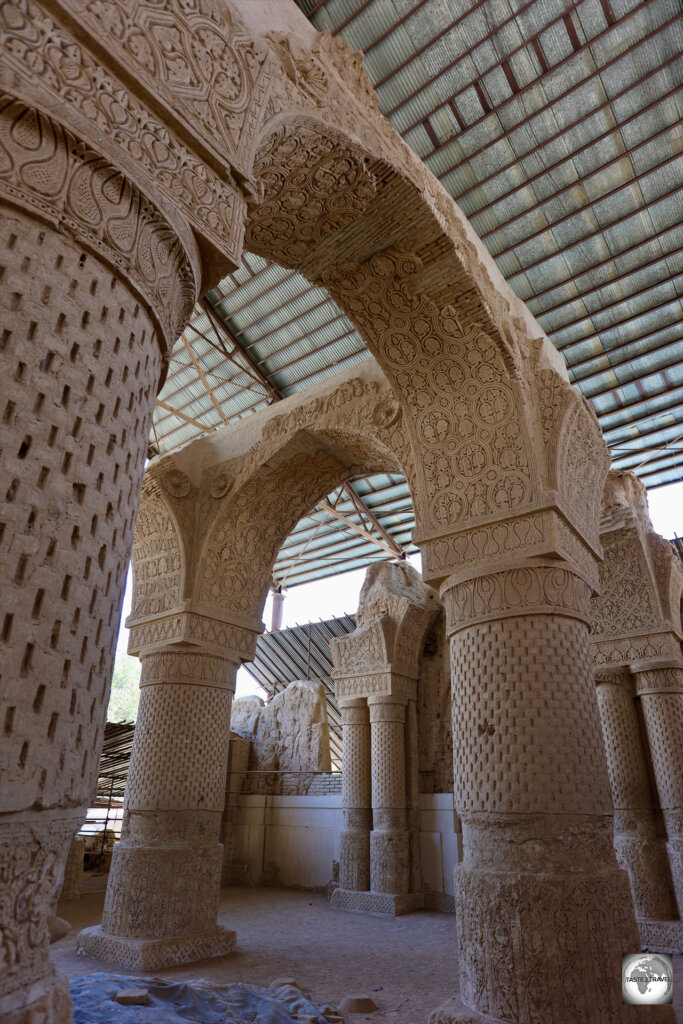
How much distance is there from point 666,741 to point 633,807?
0.86 m

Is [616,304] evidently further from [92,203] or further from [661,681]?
[92,203]

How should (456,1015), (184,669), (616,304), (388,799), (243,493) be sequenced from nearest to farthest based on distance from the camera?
(456,1015)
(184,669)
(243,493)
(388,799)
(616,304)

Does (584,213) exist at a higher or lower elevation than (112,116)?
higher

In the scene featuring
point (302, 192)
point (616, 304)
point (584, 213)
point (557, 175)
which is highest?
point (557, 175)

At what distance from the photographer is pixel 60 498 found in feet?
5.90

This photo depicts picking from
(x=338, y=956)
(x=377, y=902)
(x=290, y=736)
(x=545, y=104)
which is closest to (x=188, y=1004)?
(x=338, y=956)

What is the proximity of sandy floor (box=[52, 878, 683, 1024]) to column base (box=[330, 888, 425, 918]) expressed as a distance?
187mm

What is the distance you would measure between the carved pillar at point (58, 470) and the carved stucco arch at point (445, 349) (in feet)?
7.38

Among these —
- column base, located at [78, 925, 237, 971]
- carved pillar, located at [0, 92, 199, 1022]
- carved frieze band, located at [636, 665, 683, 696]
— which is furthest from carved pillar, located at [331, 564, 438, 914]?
carved pillar, located at [0, 92, 199, 1022]

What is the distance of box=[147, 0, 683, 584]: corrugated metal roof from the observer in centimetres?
936

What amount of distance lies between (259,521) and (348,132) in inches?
185

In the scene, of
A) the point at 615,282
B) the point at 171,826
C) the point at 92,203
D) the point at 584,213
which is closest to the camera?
the point at 92,203

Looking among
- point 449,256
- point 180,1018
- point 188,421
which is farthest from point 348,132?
point 188,421

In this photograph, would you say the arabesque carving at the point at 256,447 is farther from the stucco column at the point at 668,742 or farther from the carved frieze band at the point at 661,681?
the carved frieze band at the point at 661,681
